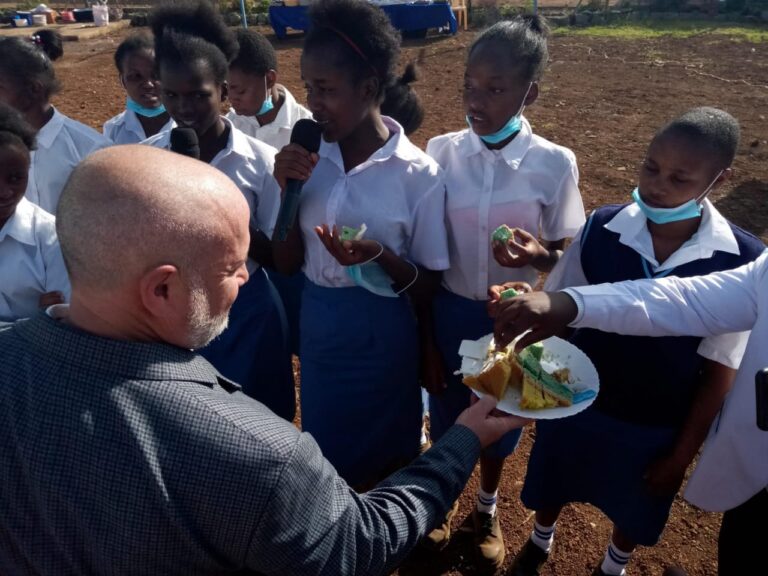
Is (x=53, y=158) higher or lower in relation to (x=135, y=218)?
lower

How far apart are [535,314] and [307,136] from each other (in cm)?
116

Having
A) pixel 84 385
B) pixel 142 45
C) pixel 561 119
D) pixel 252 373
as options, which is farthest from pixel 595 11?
pixel 84 385

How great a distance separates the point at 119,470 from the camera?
1.27 meters

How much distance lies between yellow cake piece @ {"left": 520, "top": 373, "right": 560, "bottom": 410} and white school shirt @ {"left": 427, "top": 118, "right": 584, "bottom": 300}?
694mm

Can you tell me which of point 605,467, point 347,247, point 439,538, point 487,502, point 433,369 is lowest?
point 439,538

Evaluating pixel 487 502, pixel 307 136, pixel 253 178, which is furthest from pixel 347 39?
pixel 487 502

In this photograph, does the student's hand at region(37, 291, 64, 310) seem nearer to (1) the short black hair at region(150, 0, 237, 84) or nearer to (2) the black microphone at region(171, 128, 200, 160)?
(2) the black microphone at region(171, 128, 200, 160)

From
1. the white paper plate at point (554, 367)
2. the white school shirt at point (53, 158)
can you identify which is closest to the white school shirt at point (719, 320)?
the white paper plate at point (554, 367)

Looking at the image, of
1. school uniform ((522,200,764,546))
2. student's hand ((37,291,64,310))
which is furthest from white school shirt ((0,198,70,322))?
school uniform ((522,200,764,546))

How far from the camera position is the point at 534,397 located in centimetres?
217

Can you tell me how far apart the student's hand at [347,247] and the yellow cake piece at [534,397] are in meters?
0.76

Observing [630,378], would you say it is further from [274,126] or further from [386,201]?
[274,126]

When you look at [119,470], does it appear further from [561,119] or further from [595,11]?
[595,11]

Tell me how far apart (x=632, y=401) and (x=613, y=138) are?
7397 millimetres
